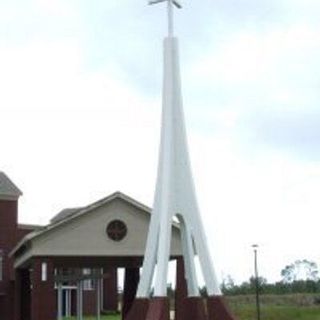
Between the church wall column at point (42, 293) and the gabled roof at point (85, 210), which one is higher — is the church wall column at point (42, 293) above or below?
below

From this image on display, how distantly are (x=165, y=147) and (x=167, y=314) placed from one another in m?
5.41

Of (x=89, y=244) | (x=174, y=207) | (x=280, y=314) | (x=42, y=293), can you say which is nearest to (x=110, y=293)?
(x=280, y=314)

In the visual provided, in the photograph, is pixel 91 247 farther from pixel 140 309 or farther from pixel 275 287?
pixel 275 287

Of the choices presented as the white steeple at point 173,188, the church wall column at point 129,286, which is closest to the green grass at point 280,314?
the church wall column at point 129,286

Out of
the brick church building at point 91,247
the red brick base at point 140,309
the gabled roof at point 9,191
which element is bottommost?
the red brick base at point 140,309

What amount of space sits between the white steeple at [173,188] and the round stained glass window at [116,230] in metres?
9.20

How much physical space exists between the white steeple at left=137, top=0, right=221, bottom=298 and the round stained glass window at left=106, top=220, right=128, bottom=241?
9200 millimetres

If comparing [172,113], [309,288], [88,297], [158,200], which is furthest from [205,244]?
[309,288]

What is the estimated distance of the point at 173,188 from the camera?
28.6m

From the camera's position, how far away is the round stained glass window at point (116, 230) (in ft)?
126

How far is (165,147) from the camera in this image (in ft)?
93.8

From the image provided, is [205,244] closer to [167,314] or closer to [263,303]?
[167,314]

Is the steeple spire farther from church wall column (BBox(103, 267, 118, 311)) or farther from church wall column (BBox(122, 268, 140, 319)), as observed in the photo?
church wall column (BBox(103, 267, 118, 311))

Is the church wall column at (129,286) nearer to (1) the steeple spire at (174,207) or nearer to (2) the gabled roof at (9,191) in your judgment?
(1) the steeple spire at (174,207)
